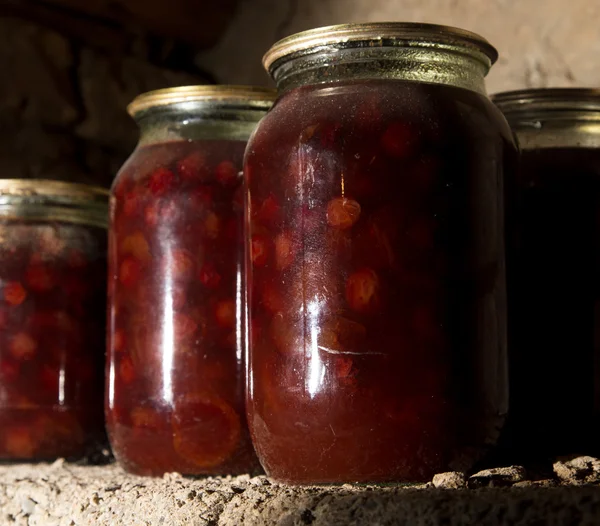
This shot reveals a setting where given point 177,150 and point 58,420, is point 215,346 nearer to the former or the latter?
point 177,150

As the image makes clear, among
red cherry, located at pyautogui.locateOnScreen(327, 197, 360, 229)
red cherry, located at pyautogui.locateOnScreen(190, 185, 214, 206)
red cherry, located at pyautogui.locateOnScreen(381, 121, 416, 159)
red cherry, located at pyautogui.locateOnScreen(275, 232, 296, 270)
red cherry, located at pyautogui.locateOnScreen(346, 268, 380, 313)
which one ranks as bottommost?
red cherry, located at pyautogui.locateOnScreen(346, 268, 380, 313)

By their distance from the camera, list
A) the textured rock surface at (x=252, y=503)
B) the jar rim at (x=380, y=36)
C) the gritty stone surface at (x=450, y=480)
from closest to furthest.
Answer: the textured rock surface at (x=252, y=503), the gritty stone surface at (x=450, y=480), the jar rim at (x=380, y=36)

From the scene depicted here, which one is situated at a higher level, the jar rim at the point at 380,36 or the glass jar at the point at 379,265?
the jar rim at the point at 380,36

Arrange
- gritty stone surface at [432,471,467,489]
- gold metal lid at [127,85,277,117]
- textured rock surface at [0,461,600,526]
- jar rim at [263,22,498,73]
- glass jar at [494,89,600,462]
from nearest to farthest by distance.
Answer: textured rock surface at [0,461,600,526] → gritty stone surface at [432,471,467,489] → jar rim at [263,22,498,73] → glass jar at [494,89,600,462] → gold metal lid at [127,85,277,117]

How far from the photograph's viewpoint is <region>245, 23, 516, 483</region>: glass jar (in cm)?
94

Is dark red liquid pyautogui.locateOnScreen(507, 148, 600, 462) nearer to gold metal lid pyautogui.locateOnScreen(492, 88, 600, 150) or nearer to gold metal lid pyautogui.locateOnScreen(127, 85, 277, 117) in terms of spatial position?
gold metal lid pyautogui.locateOnScreen(492, 88, 600, 150)

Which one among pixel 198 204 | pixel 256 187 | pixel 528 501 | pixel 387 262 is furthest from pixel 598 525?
pixel 198 204

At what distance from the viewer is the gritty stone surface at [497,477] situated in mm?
914

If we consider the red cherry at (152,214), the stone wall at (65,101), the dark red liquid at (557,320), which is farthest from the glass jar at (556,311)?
the stone wall at (65,101)

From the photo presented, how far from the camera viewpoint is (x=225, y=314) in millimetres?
1188

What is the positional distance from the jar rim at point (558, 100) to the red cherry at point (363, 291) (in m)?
0.40

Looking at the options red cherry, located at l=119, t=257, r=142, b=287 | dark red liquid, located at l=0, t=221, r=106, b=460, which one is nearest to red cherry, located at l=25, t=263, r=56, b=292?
dark red liquid, located at l=0, t=221, r=106, b=460

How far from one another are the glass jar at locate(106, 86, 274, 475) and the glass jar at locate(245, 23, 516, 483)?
0.15 m

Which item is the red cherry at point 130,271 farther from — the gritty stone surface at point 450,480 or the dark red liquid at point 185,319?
the gritty stone surface at point 450,480
